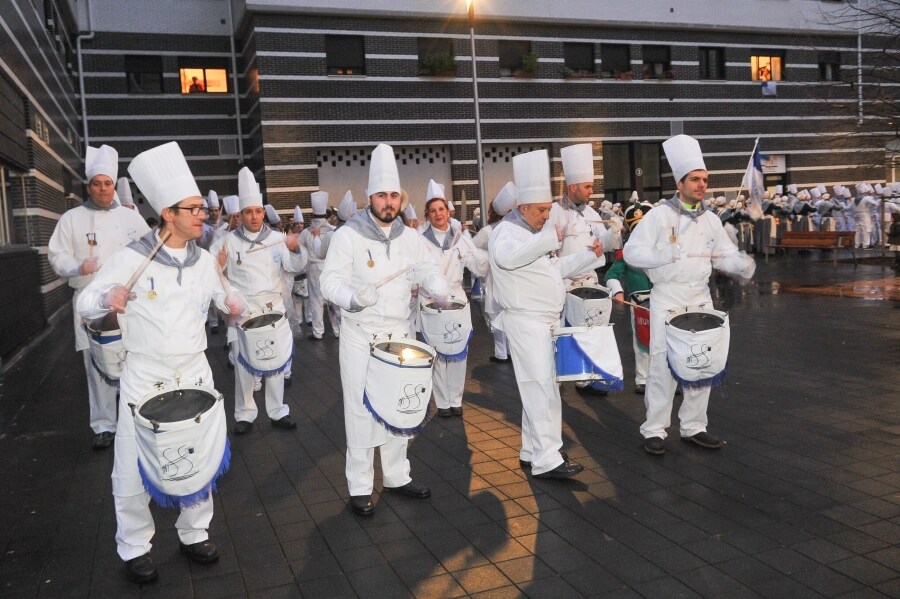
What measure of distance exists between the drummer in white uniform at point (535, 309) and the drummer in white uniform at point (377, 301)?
63cm

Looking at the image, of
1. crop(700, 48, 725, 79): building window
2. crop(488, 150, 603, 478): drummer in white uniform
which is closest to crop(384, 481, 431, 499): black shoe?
crop(488, 150, 603, 478): drummer in white uniform

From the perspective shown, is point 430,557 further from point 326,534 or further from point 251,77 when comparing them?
point 251,77

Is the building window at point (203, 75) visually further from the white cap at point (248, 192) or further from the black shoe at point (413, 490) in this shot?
the black shoe at point (413, 490)

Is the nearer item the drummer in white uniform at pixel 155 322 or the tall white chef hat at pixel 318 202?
the drummer in white uniform at pixel 155 322

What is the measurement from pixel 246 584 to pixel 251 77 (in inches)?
982

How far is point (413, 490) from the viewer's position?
19.0 ft

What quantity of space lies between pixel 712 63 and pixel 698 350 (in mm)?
29944

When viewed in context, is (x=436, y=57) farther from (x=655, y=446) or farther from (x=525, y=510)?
(x=525, y=510)

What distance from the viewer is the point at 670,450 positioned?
21.6 ft

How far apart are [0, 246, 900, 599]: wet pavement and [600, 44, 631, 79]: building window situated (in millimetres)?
23643

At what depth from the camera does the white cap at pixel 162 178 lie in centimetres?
471

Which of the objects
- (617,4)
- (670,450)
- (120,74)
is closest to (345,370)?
(670,450)

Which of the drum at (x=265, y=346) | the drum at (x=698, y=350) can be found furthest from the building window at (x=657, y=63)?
the drum at (x=698, y=350)

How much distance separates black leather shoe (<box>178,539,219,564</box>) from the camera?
4.83 m
